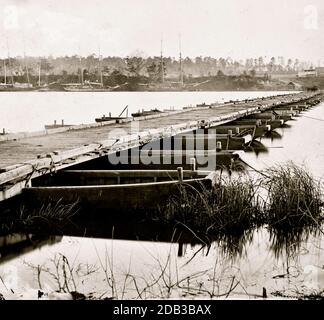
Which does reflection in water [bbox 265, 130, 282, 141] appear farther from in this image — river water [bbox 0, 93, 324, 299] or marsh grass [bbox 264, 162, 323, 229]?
river water [bbox 0, 93, 324, 299]

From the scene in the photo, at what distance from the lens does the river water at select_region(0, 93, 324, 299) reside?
588cm

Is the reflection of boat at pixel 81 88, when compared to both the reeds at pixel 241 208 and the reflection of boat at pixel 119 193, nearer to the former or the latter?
the reflection of boat at pixel 119 193

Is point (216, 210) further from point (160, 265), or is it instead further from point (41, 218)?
point (41, 218)

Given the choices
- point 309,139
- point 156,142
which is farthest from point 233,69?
point 156,142

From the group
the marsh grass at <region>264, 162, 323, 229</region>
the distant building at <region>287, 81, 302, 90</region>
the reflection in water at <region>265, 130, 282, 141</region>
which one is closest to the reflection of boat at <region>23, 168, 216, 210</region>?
the marsh grass at <region>264, 162, 323, 229</region>

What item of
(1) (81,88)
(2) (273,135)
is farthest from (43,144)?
(1) (81,88)

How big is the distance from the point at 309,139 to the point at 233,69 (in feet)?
391

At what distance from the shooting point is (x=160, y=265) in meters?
6.83

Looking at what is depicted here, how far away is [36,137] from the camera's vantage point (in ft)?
45.0

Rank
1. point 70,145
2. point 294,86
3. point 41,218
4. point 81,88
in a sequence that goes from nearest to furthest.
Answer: point 41,218 → point 70,145 → point 294,86 → point 81,88

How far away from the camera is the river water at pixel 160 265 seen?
19.3 feet

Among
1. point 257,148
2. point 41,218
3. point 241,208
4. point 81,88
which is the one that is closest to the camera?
point 241,208

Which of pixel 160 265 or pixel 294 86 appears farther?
pixel 294 86
